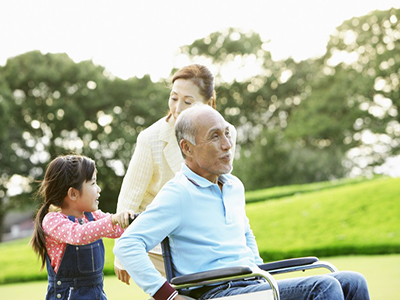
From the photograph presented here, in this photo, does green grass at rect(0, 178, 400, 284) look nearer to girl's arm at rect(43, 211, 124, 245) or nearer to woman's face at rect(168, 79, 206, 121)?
woman's face at rect(168, 79, 206, 121)

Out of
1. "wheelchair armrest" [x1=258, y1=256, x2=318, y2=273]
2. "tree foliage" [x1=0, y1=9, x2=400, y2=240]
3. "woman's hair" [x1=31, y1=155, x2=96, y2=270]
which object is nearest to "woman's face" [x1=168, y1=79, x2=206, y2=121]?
"woman's hair" [x1=31, y1=155, x2=96, y2=270]

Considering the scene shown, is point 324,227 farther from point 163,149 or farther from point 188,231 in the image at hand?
point 188,231

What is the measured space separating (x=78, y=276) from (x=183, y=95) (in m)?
1.01

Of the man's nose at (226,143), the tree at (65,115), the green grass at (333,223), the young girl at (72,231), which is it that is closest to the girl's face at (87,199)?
the young girl at (72,231)

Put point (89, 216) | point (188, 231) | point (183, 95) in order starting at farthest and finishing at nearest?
point (183, 95)
point (89, 216)
point (188, 231)

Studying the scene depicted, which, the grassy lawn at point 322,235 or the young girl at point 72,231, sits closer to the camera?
the young girl at point 72,231

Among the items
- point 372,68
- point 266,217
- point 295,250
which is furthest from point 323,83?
point 295,250

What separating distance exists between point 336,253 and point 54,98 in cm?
1695

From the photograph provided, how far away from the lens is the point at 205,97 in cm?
305

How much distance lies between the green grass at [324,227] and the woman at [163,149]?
18.5ft

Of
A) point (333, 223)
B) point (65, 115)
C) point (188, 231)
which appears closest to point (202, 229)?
point (188, 231)

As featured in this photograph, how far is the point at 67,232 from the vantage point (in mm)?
2455

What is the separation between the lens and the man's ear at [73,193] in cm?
261

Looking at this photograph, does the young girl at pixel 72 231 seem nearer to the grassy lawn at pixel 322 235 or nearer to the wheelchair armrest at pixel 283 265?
the wheelchair armrest at pixel 283 265
